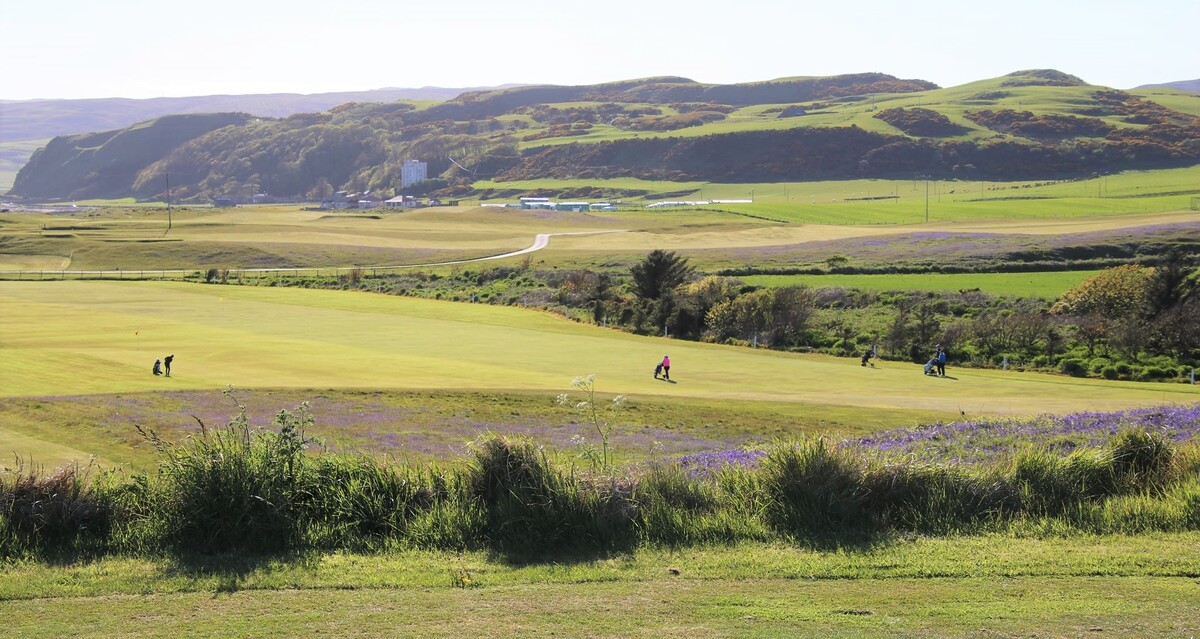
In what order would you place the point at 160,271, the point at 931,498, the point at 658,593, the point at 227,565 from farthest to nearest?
1. the point at 160,271
2. the point at 931,498
3. the point at 227,565
4. the point at 658,593

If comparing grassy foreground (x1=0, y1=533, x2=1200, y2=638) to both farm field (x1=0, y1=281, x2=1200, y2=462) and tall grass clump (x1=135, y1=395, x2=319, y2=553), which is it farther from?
farm field (x1=0, y1=281, x2=1200, y2=462)

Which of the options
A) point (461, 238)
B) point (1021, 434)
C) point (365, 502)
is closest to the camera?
point (365, 502)

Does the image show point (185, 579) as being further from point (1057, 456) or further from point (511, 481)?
point (1057, 456)

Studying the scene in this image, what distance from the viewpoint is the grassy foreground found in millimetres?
9523

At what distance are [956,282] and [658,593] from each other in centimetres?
6910

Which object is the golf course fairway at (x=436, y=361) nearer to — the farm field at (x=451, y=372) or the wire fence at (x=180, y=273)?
the farm field at (x=451, y=372)

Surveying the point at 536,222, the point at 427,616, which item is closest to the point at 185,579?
the point at 427,616

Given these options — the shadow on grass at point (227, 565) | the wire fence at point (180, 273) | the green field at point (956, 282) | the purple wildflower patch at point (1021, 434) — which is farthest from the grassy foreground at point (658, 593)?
the wire fence at point (180, 273)

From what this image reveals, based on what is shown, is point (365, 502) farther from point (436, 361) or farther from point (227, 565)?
point (436, 361)

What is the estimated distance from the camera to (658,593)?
34.8 ft

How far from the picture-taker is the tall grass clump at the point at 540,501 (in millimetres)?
12641

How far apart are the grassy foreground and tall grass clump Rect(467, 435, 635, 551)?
644 millimetres

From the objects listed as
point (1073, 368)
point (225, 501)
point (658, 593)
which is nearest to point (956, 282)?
point (1073, 368)

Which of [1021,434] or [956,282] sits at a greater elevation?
[1021,434]
